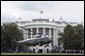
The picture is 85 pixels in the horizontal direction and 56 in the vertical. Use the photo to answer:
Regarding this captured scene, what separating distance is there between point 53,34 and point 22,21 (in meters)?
10.5

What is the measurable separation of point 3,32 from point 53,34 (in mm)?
51165

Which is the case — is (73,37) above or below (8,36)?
below

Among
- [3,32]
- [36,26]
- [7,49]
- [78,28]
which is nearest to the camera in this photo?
[3,32]

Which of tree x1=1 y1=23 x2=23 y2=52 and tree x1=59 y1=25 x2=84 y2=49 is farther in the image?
tree x1=59 y1=25 x2=84 y2=49

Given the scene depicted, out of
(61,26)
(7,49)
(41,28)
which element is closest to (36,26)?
(41,28)

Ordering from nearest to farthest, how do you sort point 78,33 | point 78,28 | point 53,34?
point 78,33 → point 78,28 → point 53,34

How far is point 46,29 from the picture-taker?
352 feet

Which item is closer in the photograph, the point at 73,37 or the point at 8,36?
the point at 8,36

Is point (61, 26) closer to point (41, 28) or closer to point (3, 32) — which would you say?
point (41, 28)

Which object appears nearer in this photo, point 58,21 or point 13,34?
point 13,34

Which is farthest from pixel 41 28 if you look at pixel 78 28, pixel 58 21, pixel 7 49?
pixel 7 49

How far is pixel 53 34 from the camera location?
111 metres

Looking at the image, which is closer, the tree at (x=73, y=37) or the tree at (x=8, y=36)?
the tree at (x=8, y=36)

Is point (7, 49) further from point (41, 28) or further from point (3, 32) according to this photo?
point (41, 28)
